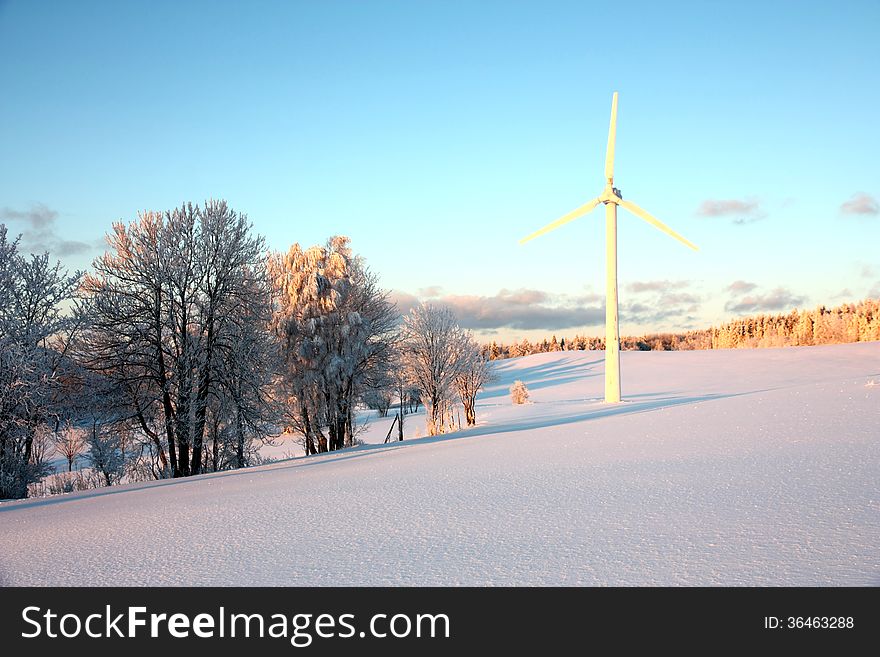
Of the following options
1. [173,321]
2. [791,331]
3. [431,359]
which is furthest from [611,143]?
[791,331]

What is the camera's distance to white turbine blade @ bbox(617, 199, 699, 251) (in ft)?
84.2

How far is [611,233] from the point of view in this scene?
85.6 feet

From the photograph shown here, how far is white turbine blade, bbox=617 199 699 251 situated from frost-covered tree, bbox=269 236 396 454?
13008mm

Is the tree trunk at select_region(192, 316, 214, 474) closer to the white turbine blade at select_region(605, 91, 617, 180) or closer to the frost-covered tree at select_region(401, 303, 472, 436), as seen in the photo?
the frost-covered tree at select_region(401, 303, 472, 436)

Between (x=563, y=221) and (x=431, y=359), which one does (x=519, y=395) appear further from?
(x=563, y=221)

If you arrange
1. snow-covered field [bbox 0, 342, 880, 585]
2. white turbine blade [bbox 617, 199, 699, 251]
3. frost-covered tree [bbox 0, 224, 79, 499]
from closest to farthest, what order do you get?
snow-covered field [bbox 0, 342, 880, 585] → frost-covered tree [bbox 0, 224, 79, 499] → white turbine blade [bbox 617, 199, 699, 251]

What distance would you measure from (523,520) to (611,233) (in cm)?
2285

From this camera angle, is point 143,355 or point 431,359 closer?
point 143,355

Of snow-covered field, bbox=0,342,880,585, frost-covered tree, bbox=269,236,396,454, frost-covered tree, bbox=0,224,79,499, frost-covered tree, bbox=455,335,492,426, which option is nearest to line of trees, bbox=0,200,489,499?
frost-covered tree, bbox=0,224,79,499

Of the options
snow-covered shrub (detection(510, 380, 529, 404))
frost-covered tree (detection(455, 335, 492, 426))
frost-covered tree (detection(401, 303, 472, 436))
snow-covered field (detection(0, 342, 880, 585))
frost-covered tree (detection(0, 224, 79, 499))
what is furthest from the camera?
snow-covered shrub (detection(510, 380, 529, 404))

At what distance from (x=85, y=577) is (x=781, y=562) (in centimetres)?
510

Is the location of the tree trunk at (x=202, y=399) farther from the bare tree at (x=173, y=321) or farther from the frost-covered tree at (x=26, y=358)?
the frost-covered tree at (x=26, y=358)
